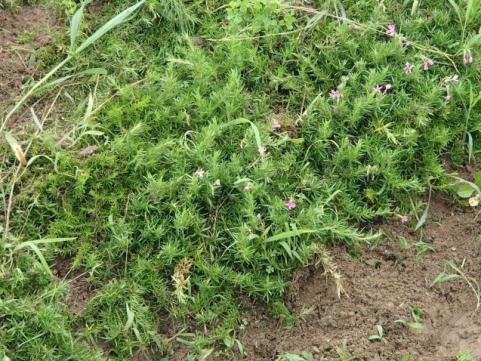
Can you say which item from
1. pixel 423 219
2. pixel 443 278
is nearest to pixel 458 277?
pixel 443 278

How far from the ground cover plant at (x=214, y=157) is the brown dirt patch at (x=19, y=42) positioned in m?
0.18

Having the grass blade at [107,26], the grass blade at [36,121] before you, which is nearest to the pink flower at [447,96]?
the grass blade at [107,26]

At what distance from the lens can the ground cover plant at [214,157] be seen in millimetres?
2965

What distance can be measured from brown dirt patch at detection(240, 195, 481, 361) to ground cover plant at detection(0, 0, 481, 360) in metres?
0.09

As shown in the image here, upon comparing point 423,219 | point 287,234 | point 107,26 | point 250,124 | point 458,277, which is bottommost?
point 458,277

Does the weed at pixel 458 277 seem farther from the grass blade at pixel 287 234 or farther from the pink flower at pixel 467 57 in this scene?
the pink flower at pixel 467 57

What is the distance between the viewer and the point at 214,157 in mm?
3150

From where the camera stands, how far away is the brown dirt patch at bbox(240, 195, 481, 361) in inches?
117

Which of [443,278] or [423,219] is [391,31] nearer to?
[423,219]

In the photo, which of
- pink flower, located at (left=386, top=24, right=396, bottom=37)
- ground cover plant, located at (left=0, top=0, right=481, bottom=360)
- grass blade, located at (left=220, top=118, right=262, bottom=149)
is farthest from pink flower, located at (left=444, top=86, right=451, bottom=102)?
grass blade, located at (left=220, top=118, right=262, bottom=149)

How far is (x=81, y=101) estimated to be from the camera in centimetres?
349

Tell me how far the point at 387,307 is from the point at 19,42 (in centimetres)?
232

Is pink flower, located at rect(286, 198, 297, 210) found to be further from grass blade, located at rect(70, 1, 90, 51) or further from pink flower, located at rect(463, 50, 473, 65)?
grass blade, located at rect(70, 1, 90, 51)

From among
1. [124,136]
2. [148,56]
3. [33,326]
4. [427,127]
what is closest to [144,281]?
[33,326]
